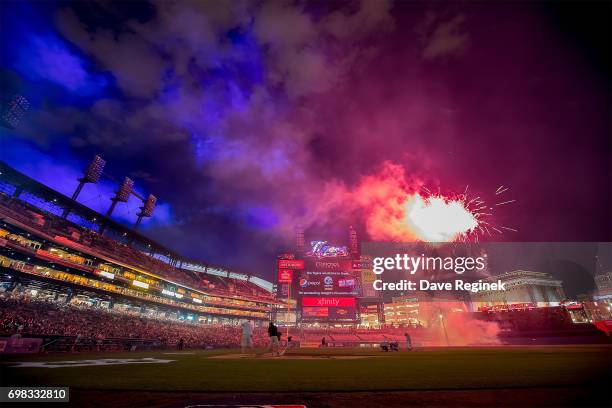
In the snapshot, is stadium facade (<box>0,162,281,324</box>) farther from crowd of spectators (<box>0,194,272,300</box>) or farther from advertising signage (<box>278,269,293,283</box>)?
advertising signage (<box>278,269,293,283</box>)

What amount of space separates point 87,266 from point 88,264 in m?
2.03

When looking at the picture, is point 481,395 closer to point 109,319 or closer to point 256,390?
point 256,390

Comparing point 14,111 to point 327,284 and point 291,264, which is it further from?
point 327,284

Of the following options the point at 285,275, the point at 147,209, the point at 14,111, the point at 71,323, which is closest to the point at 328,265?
the point at 285,275

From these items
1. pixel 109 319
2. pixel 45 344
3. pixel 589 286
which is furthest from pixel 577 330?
pixel 589 286

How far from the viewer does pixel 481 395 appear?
5.39 m

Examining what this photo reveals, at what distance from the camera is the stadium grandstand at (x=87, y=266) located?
37625 millimetres

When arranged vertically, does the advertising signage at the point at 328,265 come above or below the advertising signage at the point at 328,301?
above

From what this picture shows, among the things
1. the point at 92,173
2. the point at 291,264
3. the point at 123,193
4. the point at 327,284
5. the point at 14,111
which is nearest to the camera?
the point at 14,111

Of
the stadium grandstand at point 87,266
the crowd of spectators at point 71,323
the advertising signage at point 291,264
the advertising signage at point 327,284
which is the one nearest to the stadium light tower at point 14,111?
the stadium grandstand at point 87,266

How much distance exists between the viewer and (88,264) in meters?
48.4

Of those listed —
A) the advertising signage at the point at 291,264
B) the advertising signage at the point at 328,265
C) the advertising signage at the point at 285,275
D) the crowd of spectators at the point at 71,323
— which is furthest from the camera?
the advertising signage at the point at 291,264

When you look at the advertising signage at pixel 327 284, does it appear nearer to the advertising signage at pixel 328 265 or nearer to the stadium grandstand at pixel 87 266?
the advertising signage at pixel 328 265

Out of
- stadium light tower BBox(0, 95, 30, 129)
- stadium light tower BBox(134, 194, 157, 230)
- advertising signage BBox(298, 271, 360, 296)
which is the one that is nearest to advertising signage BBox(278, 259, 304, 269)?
advertising signage BBox(298, 271, 360, 296)
